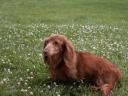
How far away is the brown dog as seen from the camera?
10016 mm

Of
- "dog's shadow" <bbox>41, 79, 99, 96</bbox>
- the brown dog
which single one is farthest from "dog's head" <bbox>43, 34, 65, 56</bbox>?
"dog's shadow" <bbox>41, 79, 99, 96</bbox>

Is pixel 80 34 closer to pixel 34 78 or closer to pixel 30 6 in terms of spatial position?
pixel 34 78

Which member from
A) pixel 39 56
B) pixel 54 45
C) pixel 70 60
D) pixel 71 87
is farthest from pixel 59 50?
pixel 39 56

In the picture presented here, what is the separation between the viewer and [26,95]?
9570mm

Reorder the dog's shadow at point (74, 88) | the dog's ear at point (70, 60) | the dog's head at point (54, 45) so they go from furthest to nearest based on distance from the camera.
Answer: the dog's ear at point (70, 60), the dog's shadow at point (74, 88), the dog's head at point (54, 45)

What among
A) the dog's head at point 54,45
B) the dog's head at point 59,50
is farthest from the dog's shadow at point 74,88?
the dog's head at point 54,45

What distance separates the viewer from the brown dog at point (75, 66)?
32.9ft

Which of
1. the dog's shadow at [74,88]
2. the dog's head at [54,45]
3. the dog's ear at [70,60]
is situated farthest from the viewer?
the dog's ear at [70,60]

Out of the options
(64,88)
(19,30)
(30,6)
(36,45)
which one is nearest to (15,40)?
(36,45)

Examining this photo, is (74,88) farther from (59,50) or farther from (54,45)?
(54,45)

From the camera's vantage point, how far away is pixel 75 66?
33.2 feet

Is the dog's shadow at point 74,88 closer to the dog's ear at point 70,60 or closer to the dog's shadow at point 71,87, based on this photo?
the dog's shadow at point 71,87

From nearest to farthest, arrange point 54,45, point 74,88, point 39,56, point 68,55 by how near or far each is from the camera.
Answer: point 54,45 → point 68,55 → point 74,88 → point 39,56

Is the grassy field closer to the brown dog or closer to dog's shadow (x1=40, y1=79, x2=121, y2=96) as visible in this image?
dog's shadow (x1=40, y1=79, x2=121, y2=96)
